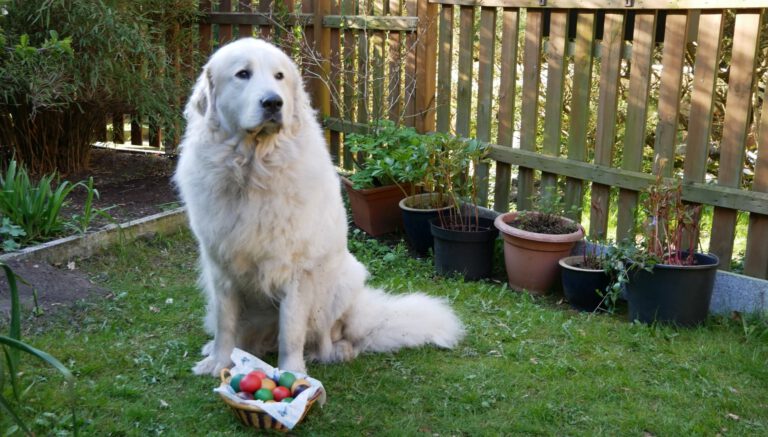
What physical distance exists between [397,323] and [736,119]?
2.04 m

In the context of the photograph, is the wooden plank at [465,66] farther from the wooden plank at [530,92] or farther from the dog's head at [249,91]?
the dog's head at [249,91]

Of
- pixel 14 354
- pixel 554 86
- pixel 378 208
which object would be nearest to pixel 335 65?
pixel 378 208

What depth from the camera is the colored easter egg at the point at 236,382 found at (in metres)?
2.72

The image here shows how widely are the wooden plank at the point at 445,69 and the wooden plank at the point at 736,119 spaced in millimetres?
2013

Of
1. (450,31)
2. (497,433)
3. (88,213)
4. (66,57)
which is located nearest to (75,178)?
(66,57)

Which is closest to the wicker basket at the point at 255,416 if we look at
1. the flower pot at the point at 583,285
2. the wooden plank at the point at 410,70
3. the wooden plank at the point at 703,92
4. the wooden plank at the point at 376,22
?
the flower pot at the point at 583,285

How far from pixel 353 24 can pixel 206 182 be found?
3.33 metres

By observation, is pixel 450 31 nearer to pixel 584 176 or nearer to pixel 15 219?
pixel 584 176

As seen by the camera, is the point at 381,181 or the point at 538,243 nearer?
the point at 538,243

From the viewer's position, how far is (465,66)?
5.12 metres

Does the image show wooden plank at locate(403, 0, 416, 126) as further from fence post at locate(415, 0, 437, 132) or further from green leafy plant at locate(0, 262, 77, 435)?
green leafy plant at locate(0, 262, 77, 435)

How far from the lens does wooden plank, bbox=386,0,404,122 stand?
18.4ft

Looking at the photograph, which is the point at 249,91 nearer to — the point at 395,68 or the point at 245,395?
the point at 245,395

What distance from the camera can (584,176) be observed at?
4449mm
